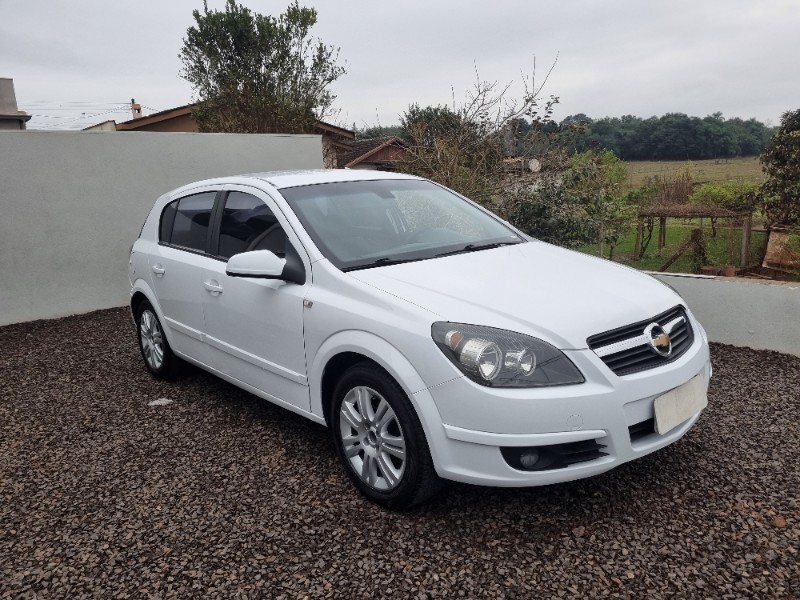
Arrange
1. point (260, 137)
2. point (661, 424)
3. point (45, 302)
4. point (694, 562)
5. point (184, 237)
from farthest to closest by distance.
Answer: point (260, 137), point (45, 302), point (184, 237), point (661, 424), point (694, 562)

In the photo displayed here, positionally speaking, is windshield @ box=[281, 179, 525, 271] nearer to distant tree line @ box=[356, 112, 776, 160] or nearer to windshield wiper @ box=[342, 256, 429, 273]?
windshield wiper @ box=[342, 256, 429, 273]

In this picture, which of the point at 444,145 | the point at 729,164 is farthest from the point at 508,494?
the point at 729,164

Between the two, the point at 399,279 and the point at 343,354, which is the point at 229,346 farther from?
the point at 399,279

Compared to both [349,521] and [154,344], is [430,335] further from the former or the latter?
[154,344]

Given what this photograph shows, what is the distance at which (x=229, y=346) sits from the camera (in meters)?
3.69

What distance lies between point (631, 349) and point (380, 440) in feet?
3.77

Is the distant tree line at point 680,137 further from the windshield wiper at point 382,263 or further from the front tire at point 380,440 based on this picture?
the front tire at point 380,440

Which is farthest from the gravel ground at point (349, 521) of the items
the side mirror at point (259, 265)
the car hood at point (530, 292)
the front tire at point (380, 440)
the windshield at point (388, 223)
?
the windshield at point (388, 223)

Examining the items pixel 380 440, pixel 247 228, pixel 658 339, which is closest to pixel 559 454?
pixel 658 339

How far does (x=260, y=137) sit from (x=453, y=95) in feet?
9.28

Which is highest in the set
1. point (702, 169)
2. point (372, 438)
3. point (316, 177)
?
point (316, 177)

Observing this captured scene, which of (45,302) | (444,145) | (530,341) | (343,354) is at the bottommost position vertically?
(45,302)

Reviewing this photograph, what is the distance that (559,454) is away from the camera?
2422 millimetres

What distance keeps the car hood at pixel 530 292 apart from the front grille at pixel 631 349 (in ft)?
0.10
